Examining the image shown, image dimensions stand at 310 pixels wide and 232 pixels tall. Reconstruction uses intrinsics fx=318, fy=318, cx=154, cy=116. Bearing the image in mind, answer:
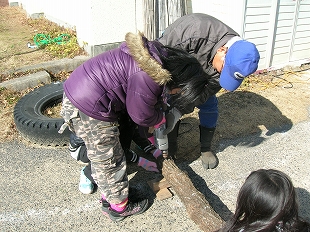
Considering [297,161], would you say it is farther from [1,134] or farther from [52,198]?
[1,134]

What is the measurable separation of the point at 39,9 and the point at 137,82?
8.20 m

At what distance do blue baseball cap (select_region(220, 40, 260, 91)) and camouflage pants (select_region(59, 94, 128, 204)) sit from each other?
3.09 ft

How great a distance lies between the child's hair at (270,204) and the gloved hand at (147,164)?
1.62 meters

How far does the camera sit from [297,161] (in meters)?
3.44

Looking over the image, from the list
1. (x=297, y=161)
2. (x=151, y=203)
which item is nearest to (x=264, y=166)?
(x=297, y=161)

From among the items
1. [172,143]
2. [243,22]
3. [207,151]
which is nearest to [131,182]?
[172,143]

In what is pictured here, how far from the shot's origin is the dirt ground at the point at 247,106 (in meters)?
→ 3.95

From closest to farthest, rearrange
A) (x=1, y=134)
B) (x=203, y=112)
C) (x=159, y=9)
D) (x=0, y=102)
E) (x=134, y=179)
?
(x=134, y=179), (x=203, y=112), (x=1, y=134), (x=0, y=102), (x=159, y=9)

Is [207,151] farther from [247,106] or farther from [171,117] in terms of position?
[247,106]

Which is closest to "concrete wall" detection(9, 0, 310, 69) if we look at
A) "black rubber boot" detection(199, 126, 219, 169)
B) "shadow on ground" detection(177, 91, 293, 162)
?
"shadow on ground" detection(177, 91, 293, 162)

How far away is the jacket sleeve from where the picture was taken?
215cm

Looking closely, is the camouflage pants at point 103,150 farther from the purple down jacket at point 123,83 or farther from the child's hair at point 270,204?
the child's hair at point 270,204

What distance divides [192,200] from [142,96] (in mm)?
1013

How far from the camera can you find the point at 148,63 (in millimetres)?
2061
